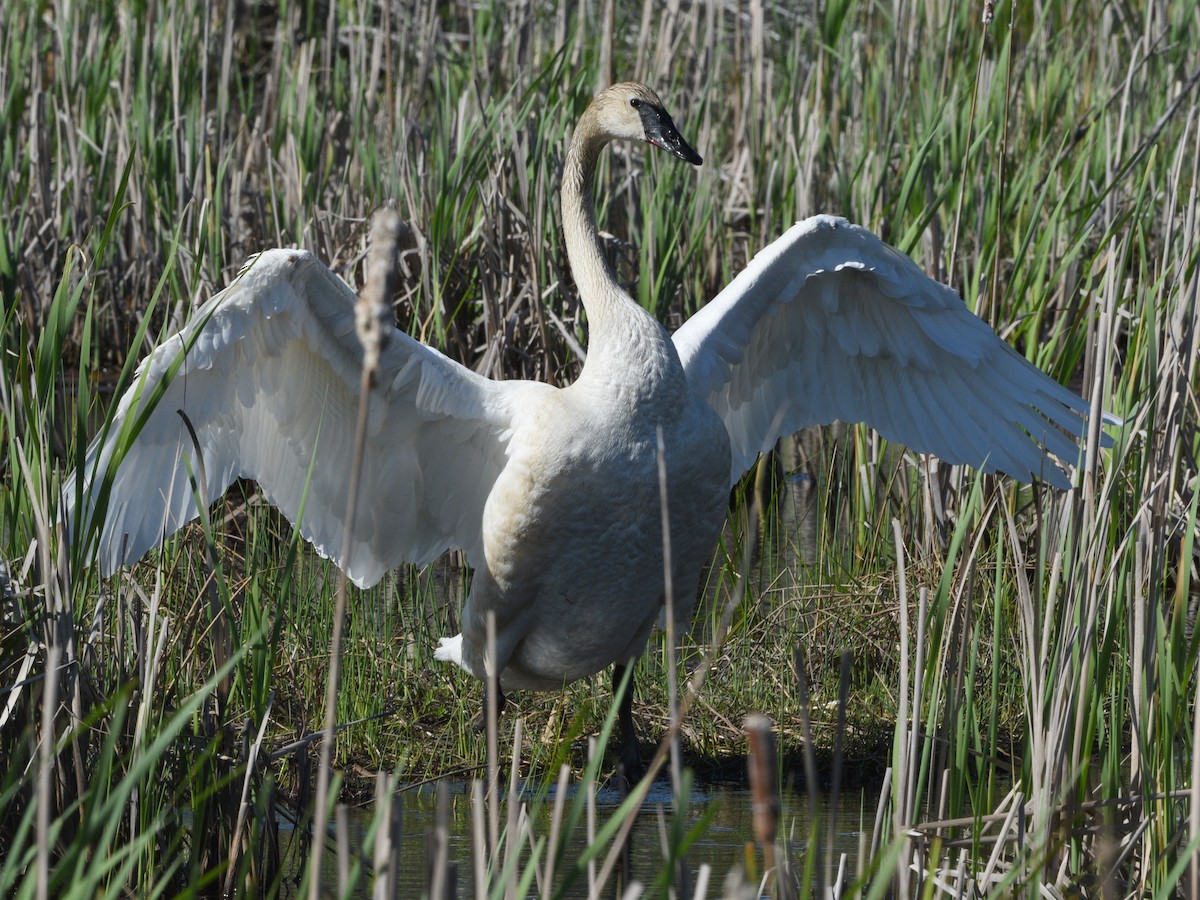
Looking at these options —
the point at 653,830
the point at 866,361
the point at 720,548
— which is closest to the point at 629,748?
the point at 653,830

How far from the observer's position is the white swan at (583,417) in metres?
3.74

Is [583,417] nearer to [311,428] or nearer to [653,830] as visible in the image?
[311,428]

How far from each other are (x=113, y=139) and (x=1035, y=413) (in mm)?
4702

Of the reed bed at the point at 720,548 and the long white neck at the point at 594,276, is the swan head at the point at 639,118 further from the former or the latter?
the reed bed at the point at 720,548

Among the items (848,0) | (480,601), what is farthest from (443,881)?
(848,0)

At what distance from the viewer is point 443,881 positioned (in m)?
1.83

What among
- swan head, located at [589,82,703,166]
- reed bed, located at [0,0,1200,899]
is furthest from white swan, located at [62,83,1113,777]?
reed bed, located at [0,0,1200,899]

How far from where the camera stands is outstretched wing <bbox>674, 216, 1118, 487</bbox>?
421 cm

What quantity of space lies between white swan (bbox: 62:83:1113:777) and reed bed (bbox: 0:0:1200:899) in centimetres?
21

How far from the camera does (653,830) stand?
400cm

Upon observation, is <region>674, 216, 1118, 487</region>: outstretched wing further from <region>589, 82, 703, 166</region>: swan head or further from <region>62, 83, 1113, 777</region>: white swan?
<region>589, 82, 703, 166</region>: swan head

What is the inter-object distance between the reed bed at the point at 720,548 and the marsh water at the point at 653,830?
55 millimetres

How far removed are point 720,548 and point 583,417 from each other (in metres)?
A: 1.30

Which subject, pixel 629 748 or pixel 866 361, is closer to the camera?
pixel 629 748
